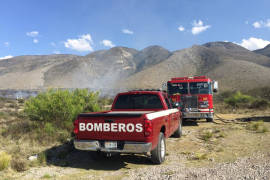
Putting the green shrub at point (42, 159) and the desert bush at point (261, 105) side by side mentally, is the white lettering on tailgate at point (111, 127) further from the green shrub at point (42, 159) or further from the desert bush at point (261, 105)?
the desert bush at point (261, 105)

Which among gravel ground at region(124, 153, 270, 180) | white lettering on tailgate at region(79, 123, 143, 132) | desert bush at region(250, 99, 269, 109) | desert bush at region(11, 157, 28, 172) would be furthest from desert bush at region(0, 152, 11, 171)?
desert bush at region(250, 99, 269, 109)

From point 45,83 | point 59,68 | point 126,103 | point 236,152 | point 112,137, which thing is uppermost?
point 59,68

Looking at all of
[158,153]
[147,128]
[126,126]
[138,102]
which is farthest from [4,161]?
[138,102]

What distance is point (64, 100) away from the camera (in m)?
10.3

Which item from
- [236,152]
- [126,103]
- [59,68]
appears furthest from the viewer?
[59,68]

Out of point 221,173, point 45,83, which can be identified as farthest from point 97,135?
point 45,83

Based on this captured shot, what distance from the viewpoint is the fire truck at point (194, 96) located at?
41.4 ft

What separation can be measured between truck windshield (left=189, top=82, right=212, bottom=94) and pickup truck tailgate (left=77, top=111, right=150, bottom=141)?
797 centimetres

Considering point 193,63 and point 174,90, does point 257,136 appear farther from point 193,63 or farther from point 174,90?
point 193,63

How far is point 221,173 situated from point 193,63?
8142 cm

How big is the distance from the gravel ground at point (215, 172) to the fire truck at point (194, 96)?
→ 6723mm

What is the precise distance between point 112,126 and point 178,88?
825 cm

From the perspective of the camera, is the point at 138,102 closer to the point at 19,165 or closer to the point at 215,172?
the point at 215,172

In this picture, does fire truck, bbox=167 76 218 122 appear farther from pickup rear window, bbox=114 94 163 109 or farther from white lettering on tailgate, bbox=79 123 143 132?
white lettering on tailgate, bbox=79 123 143 132
